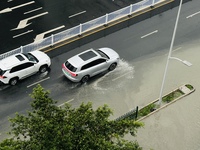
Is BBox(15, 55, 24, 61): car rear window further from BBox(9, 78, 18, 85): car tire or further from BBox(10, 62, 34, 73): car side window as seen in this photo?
BBox(9, 78, 18, 85): car tire

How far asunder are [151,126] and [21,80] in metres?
10.1

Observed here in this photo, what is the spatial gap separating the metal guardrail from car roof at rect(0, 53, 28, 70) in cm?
88

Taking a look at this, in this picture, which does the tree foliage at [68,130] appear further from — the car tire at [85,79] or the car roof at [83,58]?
the car tire at [85,79]

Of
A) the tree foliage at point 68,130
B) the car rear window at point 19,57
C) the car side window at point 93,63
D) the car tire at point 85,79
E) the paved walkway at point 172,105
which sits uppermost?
the tree foliage at point 68,130

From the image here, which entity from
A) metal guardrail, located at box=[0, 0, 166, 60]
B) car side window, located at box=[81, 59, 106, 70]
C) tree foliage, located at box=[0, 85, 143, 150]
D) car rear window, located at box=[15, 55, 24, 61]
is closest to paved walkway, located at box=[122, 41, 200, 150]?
car side window, located at box=[81, 59, 106, 70]

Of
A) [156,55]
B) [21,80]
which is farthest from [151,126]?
[21,80]

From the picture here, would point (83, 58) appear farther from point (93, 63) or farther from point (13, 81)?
point (13, 81)

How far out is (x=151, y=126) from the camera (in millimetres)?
25531

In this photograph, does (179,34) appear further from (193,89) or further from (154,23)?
(193,89)

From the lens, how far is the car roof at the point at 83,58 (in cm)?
2755

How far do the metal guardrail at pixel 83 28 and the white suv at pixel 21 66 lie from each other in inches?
32.8

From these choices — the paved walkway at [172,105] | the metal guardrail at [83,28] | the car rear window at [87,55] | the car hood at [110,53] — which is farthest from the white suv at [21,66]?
the paved walkway at [172,105]

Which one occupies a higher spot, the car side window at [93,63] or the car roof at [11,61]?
the car roof at [11,61]

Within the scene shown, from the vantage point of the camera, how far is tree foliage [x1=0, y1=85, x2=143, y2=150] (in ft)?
51.6
